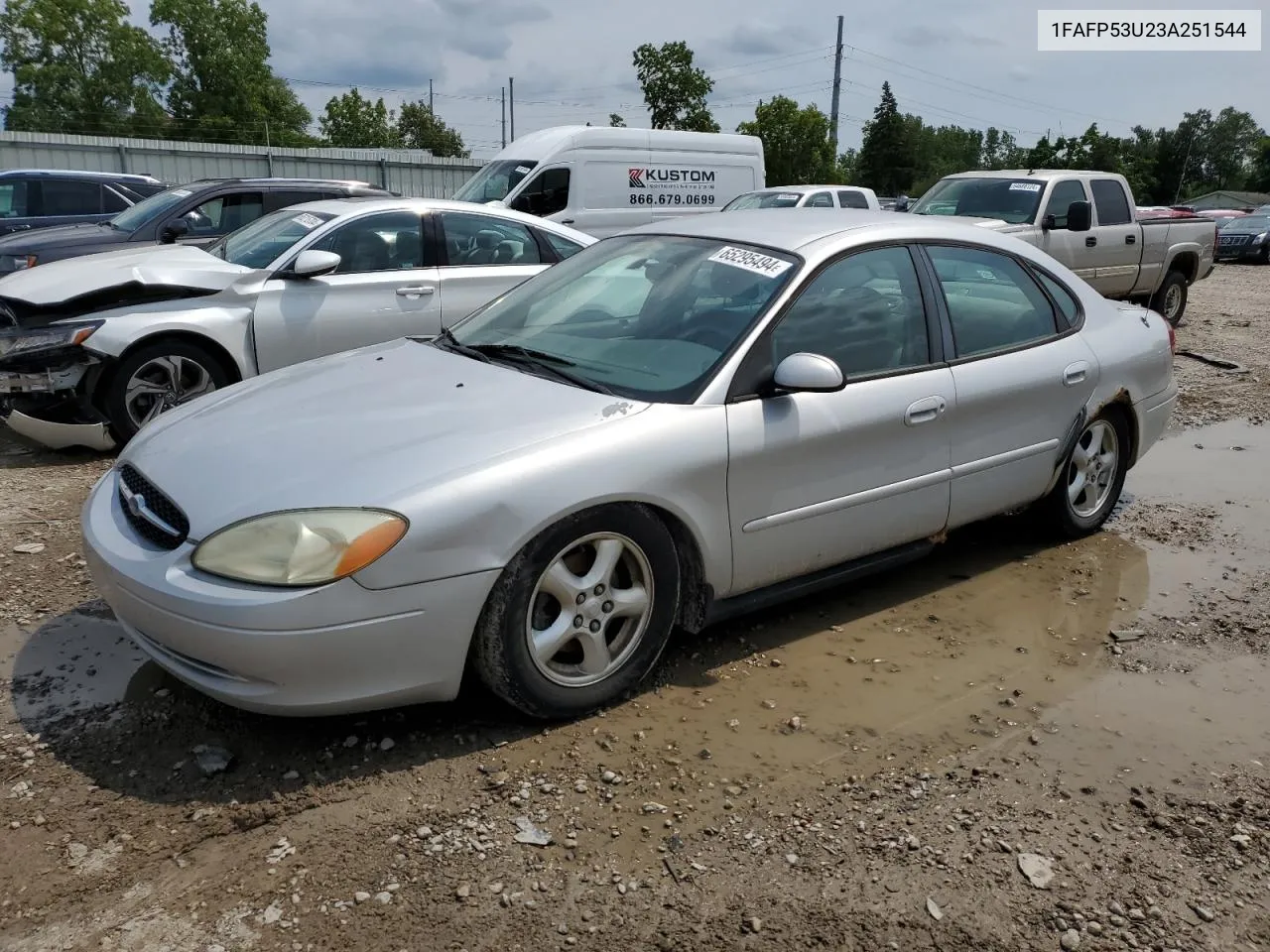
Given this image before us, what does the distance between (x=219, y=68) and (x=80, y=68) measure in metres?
8.46

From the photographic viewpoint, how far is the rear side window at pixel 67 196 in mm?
13133

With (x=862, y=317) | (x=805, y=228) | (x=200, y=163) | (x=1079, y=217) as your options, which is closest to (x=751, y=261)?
(x=805, y=228)

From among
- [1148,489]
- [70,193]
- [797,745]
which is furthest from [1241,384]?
[70,193]

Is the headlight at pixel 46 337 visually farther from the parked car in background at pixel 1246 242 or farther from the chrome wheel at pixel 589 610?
the parked car in background at pixel 1246 242

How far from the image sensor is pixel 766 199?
15164 mm

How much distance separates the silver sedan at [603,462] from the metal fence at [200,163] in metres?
26.1

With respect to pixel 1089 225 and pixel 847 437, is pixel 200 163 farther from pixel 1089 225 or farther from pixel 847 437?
pixel 847 437

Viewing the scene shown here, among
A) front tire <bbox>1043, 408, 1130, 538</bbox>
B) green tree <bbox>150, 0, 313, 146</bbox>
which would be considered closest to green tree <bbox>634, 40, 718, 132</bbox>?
front tire <bbox>1043, 408, 1130, 538</bbox>

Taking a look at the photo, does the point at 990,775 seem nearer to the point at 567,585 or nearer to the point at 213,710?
the point at 567,585

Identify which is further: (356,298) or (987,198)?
(987,198)

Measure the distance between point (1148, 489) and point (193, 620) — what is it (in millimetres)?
5395

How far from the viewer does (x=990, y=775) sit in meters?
3.04

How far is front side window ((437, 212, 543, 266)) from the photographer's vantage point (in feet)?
23.2

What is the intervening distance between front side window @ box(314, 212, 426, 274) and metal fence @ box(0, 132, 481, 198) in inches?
890
